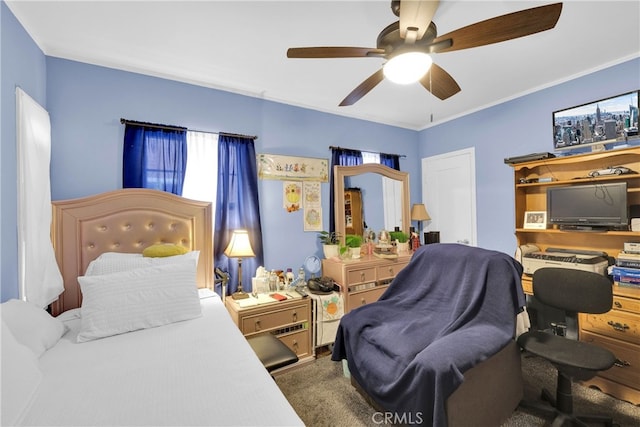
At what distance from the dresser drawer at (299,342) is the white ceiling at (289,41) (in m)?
2.33

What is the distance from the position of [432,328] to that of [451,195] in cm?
239

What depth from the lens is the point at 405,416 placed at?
55.4 inches

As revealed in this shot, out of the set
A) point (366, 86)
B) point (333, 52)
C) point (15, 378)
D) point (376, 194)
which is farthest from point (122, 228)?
point (376, 194)

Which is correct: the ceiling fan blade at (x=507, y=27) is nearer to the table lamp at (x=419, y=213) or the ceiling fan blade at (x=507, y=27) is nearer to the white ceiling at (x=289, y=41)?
the white ceiling at (x=289, y=41)

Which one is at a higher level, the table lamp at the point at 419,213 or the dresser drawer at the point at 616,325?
the table lamp at the point at 419,213

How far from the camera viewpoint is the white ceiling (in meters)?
1.65

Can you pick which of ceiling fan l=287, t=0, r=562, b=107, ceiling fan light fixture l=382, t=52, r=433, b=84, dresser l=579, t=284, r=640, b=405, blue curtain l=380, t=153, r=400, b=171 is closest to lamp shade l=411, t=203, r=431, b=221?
blue curtain l=380, t=153, r=400, b=171

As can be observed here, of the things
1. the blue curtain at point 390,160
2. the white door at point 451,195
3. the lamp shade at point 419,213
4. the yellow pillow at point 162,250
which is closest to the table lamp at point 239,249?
the yellow pillow at point 162,250

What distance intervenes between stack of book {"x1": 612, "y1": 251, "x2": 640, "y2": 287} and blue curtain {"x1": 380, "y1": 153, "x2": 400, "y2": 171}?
7.48ft

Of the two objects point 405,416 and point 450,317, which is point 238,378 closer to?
point 405,416

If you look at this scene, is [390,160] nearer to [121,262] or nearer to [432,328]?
[432,328]

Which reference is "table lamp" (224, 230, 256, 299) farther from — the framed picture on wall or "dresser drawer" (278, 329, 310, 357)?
the framed picture on wall

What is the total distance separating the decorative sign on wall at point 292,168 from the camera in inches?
112

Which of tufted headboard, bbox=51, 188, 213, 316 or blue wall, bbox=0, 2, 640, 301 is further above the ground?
blue wall, bbox=0, 2, 640, 301
